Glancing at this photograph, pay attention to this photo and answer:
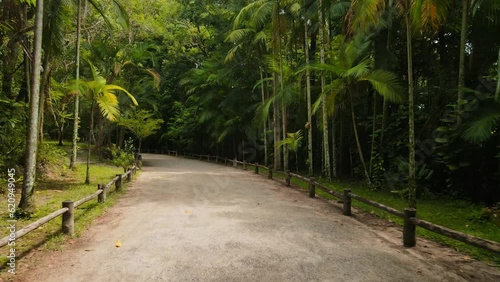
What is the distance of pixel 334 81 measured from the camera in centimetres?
1107

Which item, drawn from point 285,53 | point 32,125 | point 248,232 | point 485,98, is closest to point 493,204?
point 485,98

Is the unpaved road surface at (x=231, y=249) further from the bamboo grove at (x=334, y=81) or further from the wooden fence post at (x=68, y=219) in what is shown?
the bamboo grove at (x=334, y=81)

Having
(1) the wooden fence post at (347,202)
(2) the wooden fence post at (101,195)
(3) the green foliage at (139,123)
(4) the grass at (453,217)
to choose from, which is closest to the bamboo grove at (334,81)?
(4) the grass at (453,217)

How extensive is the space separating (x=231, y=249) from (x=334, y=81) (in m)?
7.20

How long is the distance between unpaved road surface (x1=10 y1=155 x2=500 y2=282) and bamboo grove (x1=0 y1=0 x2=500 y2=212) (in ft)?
7.67

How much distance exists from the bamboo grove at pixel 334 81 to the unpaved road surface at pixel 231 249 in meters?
2.34

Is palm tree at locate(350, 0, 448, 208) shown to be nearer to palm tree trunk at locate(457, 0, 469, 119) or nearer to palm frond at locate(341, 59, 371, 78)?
palm tree trunk at locate(457, 0, 469, 119)

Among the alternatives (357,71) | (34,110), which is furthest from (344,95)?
(34,110)

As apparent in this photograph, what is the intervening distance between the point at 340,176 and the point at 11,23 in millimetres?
12698

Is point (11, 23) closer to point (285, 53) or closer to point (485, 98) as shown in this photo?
point (485, 98)

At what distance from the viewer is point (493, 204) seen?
8633 millimetres

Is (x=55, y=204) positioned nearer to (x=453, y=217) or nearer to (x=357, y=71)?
(x=357, y=71)

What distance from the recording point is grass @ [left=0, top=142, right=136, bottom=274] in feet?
18.6

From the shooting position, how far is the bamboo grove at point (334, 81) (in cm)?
868
